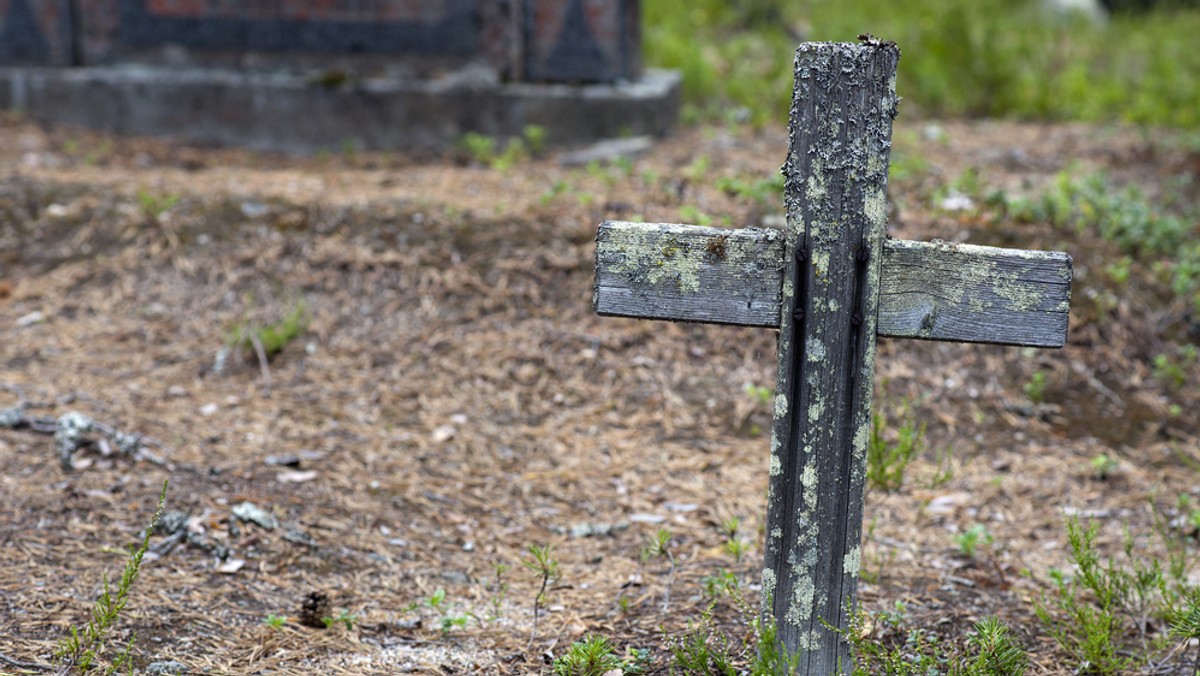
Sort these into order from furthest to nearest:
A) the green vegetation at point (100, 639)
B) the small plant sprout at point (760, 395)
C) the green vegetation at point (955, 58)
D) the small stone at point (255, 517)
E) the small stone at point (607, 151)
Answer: the green vegetation at point (955, 58) < the small stone at point (607, 151) < the small plant sprout at point (760, 395) < the small stone at point (255, 517) < the green vegetation at point (100, 639)

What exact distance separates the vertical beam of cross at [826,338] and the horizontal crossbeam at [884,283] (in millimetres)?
50

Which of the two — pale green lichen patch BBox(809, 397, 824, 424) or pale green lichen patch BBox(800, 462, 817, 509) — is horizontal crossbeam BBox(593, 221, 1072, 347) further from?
pale green lichen patch BBox(800, 462, 817, 509)

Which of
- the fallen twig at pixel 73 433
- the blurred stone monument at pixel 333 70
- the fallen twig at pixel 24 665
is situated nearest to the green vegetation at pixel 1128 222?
the blurred stone monument at pixel 333 70

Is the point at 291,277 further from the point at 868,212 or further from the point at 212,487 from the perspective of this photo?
the point at 868,212

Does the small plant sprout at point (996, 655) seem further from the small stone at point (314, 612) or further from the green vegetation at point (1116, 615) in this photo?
the small stone at point (314, 612)

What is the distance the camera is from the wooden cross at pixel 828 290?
198 cm

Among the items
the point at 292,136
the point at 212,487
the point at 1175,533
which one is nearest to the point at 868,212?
the point at 1175,533

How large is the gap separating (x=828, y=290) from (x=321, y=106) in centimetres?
479

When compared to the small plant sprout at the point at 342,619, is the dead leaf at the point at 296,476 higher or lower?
higher

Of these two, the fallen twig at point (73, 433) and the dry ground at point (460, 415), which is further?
the fallen twig at point (73, 433)

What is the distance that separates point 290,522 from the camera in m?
3.13

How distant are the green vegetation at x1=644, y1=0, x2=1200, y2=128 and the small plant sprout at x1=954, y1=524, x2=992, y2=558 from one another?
144 inches

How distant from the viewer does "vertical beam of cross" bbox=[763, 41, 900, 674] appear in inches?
77.5

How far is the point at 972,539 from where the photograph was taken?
123 inches
